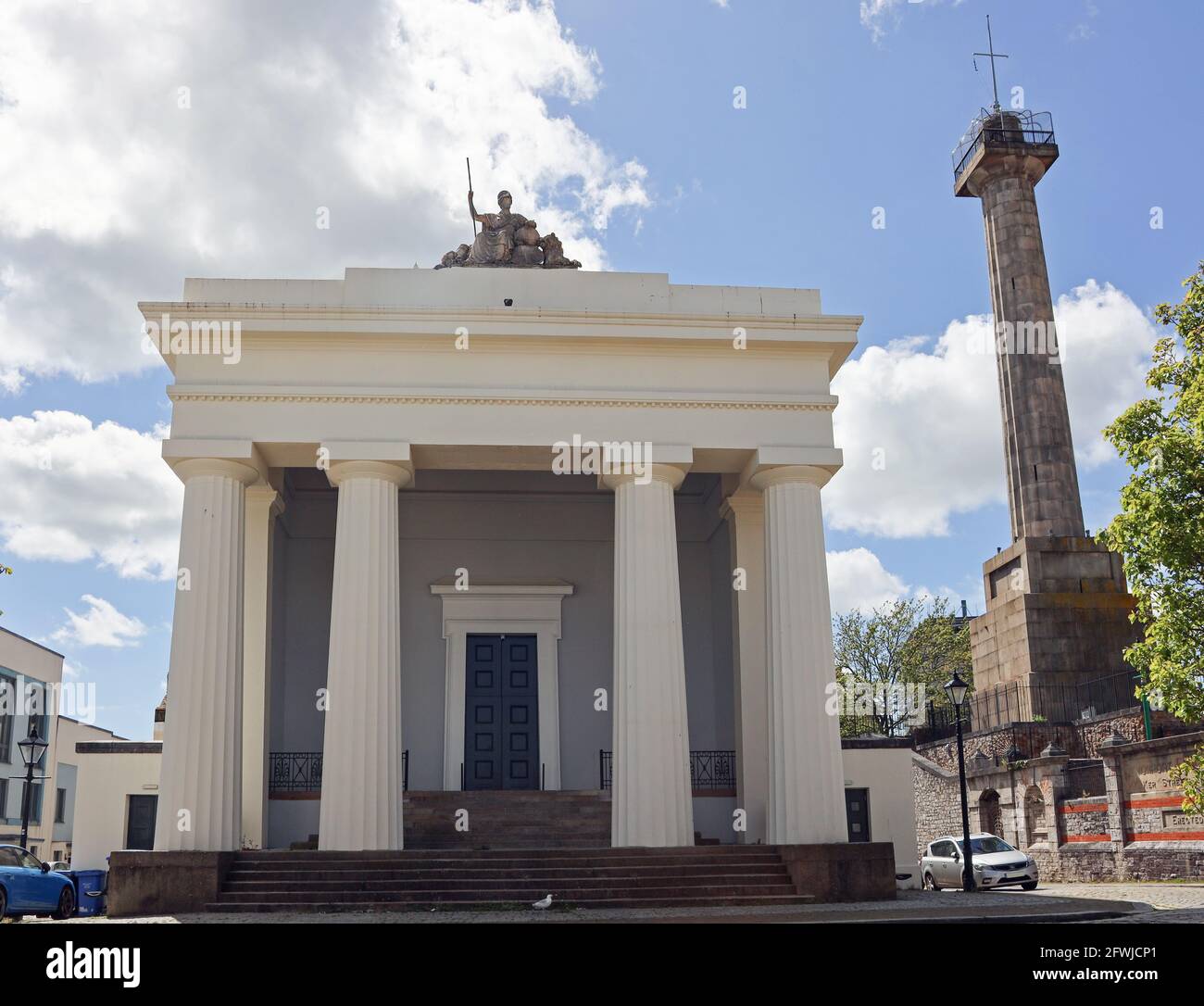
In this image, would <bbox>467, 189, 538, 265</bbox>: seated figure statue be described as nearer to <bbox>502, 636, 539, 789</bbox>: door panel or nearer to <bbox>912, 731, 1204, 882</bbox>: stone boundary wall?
<bbox>502, 636, 539, 789</bbox>: door panel

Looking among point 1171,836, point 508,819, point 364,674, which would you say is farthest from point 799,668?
point 1171,836

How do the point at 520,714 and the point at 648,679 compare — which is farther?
the point at 520,714

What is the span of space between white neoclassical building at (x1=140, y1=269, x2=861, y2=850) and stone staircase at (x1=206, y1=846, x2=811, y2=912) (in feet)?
2.47

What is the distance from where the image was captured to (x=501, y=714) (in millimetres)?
24781

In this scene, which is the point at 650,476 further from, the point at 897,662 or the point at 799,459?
the point at 897,662

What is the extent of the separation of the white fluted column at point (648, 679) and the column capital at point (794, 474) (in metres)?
1.60

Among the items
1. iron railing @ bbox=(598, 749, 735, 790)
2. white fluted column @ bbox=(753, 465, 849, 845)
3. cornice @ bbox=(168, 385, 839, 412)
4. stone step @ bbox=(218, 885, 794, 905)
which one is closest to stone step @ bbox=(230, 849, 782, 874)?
stone step @ bbox=(218, 885, 794, 905)

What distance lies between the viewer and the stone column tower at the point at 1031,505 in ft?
115

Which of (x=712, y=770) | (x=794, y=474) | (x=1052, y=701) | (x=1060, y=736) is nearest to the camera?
(x=794, y=474)

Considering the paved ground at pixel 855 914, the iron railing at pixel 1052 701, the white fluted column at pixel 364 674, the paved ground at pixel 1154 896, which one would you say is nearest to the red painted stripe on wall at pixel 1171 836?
the paved ground at pixel 1154 896

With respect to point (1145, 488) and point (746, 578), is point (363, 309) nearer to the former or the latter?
point (746, 578)

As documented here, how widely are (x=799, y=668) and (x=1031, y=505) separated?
19.8 meters
